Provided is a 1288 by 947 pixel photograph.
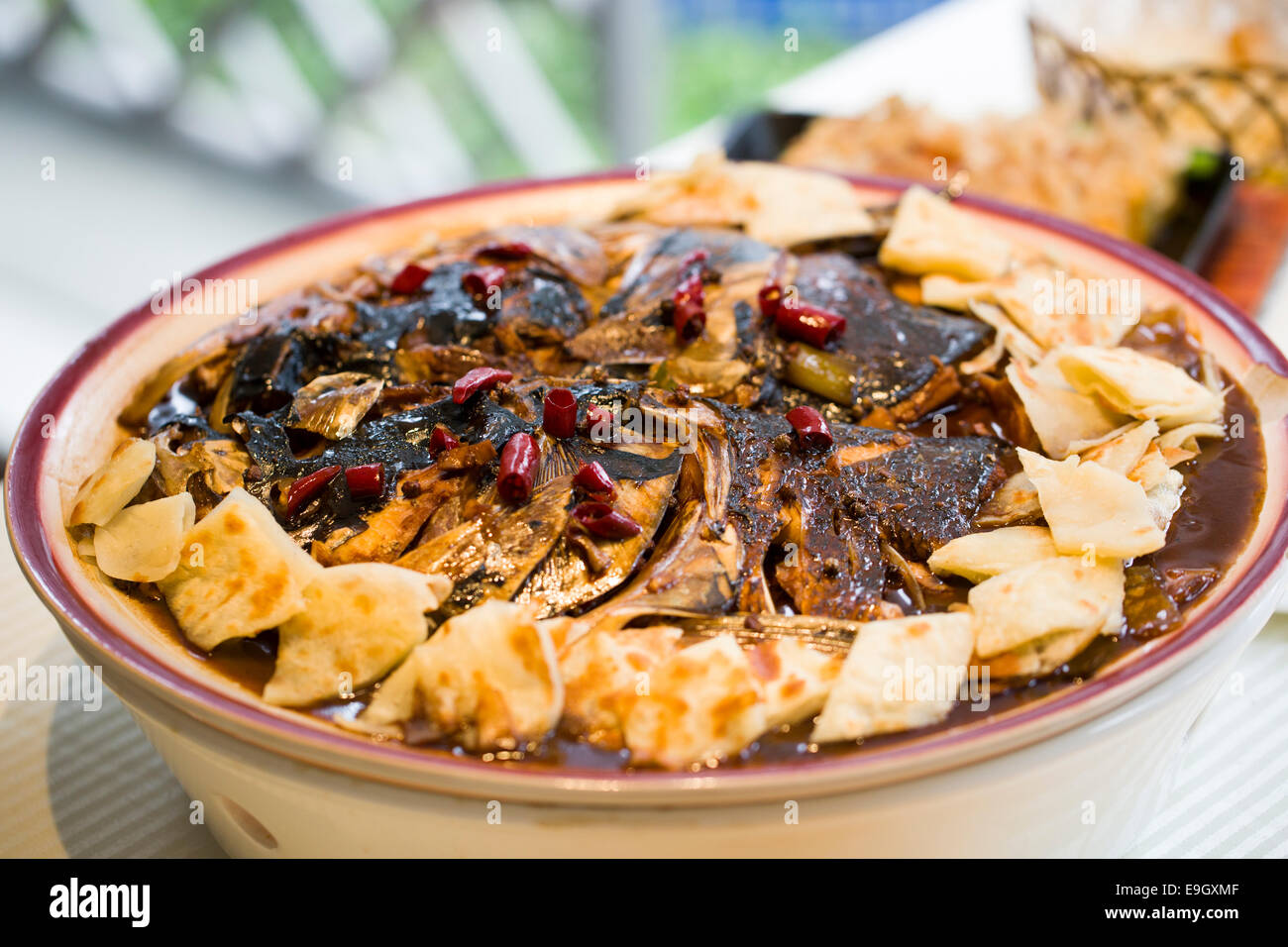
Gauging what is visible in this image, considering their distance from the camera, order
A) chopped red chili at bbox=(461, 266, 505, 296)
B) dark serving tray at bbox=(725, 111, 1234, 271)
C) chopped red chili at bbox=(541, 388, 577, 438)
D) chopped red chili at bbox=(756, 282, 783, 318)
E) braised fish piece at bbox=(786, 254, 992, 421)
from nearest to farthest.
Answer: chopped red chili at bbox=(541, 388, 577, 438) → braised fish piece at bbox=(786, 254, 992, 421) → chopped red chili at bbox=(756, 282, 783, 318) → chopped red chili at bbox=(461, 266, 505, 296) → dark serving tray at bbox=(725, 111, 1234, 271)

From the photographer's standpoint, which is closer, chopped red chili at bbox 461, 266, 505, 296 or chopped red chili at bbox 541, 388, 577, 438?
chopped red chili at bbox 541, 388, 577, 438

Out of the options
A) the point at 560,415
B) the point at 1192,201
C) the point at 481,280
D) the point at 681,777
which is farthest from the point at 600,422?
the point at 1192,201

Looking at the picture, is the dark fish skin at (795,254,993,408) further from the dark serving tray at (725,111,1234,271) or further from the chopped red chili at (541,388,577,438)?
the dark serving tray at (725,111,1234,271)

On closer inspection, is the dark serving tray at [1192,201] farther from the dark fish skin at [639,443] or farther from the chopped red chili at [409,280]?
the chopped red chili at [409,280]

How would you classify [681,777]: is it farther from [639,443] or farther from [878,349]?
[878,349]

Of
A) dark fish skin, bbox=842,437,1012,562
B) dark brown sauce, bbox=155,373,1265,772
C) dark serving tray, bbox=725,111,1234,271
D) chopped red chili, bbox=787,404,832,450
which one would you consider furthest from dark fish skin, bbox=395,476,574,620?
dark serving tray, bbox=725,111,1234,271

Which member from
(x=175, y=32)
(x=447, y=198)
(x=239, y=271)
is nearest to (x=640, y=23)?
(x=175, y=32)
